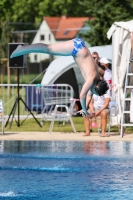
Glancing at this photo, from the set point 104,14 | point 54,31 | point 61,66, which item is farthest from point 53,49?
point 54,31

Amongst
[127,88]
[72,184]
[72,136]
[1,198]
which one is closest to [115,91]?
[127,88]

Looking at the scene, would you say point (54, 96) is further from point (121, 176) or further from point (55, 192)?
point (55, 192)

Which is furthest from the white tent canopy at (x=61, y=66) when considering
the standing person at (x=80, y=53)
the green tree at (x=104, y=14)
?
the standing person at (x=80, y=53)

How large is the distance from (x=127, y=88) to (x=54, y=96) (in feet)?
9.27

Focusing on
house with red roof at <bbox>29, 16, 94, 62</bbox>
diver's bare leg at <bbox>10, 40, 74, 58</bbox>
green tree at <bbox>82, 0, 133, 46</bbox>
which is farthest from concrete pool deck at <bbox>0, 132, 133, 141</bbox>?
house with red roof at <bbox>29, 16, 94, 62</bbox>

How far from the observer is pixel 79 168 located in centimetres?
1031

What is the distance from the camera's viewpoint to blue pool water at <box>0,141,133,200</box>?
8281mm

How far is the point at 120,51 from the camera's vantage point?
17.5 metres

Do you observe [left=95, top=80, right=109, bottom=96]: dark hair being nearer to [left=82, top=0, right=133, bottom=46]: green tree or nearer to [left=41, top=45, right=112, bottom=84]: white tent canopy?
[left=41, top=45, right=112, bottom=84]: white tent canopy

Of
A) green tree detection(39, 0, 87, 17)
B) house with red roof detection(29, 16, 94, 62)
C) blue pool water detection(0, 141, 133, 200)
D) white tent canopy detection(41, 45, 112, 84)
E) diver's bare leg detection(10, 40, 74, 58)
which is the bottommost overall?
blue pool water detection(0, 141, 133, 200)

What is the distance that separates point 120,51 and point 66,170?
7763 millimetres

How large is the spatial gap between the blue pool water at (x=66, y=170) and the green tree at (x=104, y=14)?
19278mm

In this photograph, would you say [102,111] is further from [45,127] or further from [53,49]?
[53,49]

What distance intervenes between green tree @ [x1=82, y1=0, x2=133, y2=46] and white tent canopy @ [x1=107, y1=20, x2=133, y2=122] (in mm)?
14465
